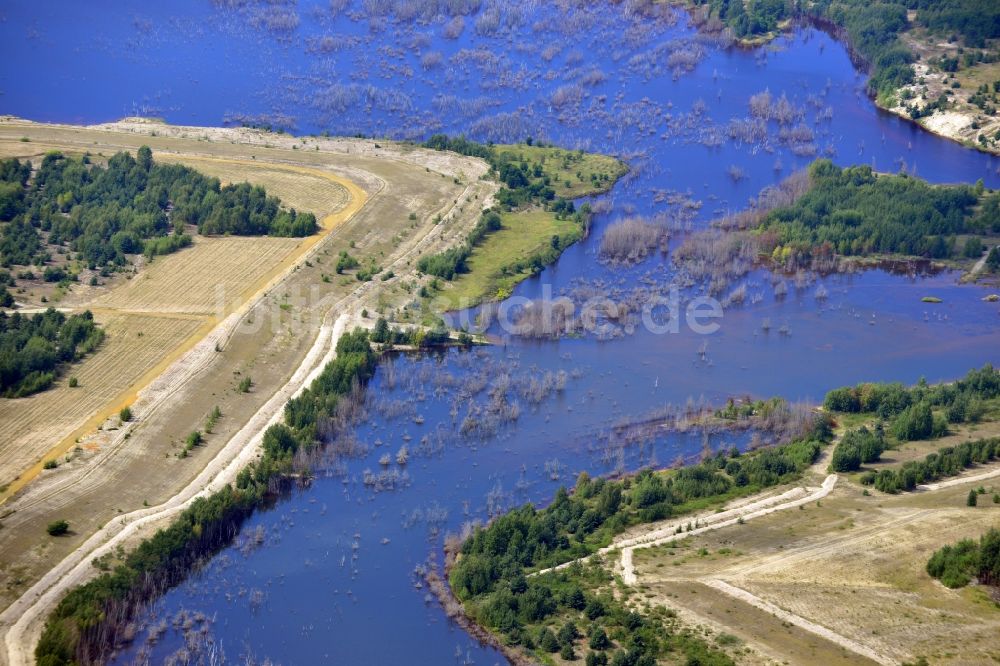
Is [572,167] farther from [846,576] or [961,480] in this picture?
[846,576]

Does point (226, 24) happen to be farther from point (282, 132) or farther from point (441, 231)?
point (441, 231)

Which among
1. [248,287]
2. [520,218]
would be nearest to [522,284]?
[520,218]

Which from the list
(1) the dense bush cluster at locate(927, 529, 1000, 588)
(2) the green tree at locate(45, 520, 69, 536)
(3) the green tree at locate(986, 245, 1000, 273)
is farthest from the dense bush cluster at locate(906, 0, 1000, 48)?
(2) the green tree at locate(45, 520, 69, 536)

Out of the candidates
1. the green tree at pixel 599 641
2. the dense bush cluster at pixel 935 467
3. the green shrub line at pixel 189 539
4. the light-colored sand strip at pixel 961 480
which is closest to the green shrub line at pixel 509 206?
the green shrub line at pixel 189 539

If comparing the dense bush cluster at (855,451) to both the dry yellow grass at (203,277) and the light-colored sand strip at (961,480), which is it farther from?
the dry yellow grass at (203,277)

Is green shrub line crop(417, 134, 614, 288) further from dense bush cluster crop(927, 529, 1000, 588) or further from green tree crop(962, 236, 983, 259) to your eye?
dense bush cluster crop(927, 529, 1000, 588)

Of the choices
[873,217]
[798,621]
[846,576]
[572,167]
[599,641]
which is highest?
[572,167]

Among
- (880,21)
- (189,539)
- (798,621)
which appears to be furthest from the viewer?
(880,21)
